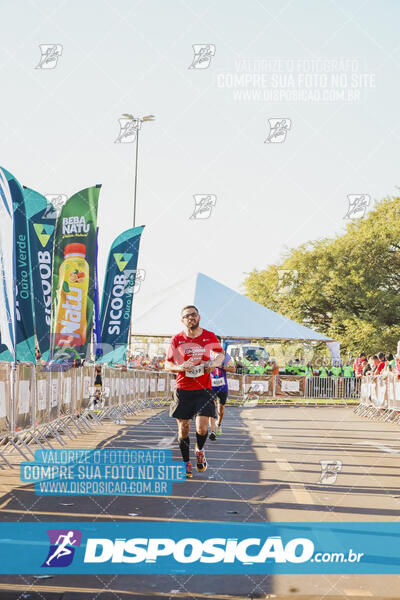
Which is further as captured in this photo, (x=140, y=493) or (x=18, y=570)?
(x=140, y=493)

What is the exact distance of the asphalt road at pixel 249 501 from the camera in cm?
500

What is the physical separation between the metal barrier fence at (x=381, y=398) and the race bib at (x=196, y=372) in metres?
11.8

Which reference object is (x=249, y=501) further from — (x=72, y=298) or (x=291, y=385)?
(x=291, y=385)

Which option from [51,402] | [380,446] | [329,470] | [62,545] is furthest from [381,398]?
[62,545]

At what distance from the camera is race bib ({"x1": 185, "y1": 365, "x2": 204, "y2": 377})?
9664mm

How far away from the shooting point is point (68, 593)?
490 centimetres

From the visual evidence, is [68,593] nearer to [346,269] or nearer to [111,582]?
[111,582]

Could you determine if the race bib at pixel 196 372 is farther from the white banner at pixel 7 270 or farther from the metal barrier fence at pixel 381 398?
the metal barrier fence at pixel 381 398

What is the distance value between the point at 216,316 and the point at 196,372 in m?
28.6

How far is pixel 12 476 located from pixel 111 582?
17.1 ft

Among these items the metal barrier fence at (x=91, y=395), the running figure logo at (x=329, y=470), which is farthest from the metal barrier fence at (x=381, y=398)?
the running figure logo at (x=329, y=470)

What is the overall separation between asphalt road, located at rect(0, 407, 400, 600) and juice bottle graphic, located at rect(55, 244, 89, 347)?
3.06 m

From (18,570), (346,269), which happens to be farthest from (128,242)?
(346,269)

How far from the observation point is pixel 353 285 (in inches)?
2234
